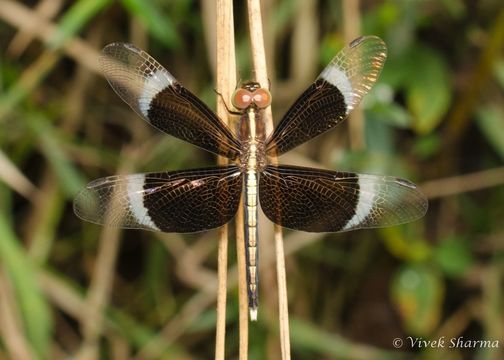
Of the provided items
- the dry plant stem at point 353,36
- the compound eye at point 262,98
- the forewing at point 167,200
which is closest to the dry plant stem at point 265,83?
the compound eye at point 262,98

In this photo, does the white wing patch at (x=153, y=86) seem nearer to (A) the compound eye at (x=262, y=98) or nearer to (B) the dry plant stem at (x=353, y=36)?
(A) the compound eye at (x=262, y=98)

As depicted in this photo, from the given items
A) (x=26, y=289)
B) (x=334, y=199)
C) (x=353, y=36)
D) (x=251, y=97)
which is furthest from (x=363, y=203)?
(x=26, y=289)

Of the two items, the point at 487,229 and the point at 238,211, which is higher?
the point at 487,229

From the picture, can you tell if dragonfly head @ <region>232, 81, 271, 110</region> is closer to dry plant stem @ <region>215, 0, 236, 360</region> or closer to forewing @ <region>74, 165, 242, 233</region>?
dry plant stem @ <region>215, 0, 236, 360</region>

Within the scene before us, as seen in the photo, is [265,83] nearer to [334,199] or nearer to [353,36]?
[334,199]

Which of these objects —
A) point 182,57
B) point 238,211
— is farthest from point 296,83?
point 238,211

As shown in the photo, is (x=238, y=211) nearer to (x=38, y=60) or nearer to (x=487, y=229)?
(x=38, y=60)
